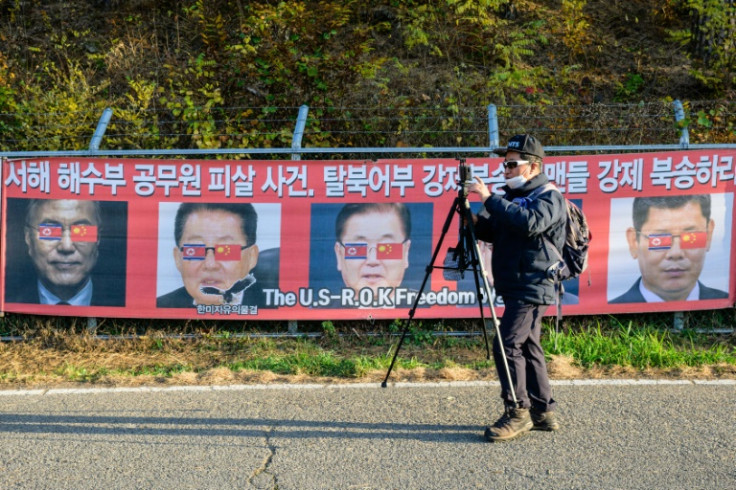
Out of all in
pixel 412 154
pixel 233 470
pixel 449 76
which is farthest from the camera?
pixel 449 76

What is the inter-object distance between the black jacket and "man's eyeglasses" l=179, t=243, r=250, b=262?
11.4ft

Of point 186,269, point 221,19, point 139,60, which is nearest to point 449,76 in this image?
point 221,19

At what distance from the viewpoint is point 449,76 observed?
11883 millimetres

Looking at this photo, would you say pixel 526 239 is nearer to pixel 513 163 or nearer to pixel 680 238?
pixel 513 163

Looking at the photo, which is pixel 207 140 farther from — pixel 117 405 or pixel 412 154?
pixel 117 405

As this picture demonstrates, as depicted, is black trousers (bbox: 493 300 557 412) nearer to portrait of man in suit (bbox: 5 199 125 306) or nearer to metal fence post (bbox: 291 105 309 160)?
metal fence post (bbox: 291 105 309 160)

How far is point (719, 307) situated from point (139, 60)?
9168mm

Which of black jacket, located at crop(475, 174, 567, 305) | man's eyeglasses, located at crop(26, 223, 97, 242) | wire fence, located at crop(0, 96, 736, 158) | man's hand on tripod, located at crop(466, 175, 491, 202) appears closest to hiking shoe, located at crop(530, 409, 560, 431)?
black jacket, located at crop(475, 174, 567, 305)

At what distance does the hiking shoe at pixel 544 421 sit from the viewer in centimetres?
540

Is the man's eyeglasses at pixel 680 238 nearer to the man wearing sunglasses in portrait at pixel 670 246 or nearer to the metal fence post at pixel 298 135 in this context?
the man wearing sunglasses in portrait at pixel 670 246

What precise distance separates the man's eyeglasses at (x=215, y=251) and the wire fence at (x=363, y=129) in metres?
1.61

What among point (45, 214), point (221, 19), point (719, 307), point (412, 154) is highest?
point (221, 19)

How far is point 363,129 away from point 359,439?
5.51 meters

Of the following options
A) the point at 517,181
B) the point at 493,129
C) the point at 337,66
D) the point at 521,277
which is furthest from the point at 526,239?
the point at 337,66
